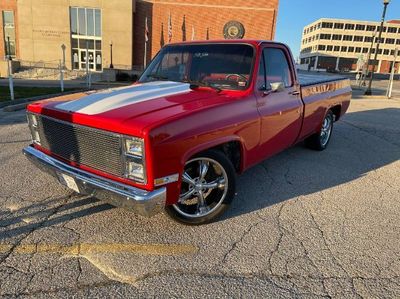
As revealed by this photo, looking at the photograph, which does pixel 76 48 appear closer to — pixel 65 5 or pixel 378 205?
pixel 65 5

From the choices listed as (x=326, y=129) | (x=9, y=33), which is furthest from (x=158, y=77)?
(x=9, y=33)

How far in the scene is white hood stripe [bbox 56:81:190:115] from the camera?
324 cm

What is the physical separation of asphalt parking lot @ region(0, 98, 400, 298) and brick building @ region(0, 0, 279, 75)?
34691mm

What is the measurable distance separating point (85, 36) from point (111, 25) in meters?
3.59

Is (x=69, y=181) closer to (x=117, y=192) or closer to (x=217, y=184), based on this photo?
(x=117, y=192)

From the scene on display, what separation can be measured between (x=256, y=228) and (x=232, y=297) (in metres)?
1.14

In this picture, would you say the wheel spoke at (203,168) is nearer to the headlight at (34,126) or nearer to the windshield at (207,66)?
the windshield at (207,66)

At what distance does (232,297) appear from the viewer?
2.51 meters

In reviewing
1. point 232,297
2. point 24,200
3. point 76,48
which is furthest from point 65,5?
point 232,297

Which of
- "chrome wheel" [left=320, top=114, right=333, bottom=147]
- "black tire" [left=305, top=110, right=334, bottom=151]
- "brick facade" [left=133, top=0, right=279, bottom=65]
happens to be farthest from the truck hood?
"brick facade" [left=133, top=0, right=279, bottom=65]

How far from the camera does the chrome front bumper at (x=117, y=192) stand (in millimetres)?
2812

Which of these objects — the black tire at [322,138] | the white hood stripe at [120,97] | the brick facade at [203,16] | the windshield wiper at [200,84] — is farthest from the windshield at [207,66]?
the brick facade at [203,16]

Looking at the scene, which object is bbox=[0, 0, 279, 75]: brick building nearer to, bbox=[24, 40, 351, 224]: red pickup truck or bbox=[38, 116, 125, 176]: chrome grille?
bbox=[24, 40, 351, 224]: red pickup truck

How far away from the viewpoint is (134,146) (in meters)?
2.81
